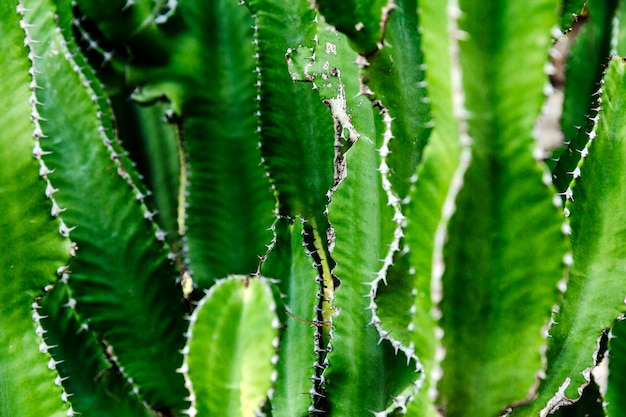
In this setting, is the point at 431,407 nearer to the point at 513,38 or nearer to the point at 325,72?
the point at 513,38

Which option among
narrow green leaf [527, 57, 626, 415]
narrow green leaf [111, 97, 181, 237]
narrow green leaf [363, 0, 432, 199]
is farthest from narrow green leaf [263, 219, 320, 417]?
narrow green leaf [111, 97, 181, 237]

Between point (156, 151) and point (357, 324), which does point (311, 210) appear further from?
point (156, 151)

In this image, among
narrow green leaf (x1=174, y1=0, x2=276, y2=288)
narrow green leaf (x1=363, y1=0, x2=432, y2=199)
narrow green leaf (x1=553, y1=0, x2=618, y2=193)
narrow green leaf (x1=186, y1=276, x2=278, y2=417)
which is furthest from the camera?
narrow green leaf (x1=553, y1=0, x2=618, y2=193)

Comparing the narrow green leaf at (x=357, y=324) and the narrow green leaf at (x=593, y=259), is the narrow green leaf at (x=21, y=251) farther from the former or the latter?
the narrow green leaf at (x=593, y=259)

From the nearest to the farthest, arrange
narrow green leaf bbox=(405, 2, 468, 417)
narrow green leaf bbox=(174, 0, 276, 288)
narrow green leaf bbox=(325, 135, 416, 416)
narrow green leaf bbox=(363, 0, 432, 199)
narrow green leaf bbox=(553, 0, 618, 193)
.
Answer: narrow green leaf bbox=(405, 2, 468, 417)
narrow green leaf bbox=(363, 0, 432, 199)
narrow green leaf bbox=(325, 135, 416, 416)
narrow green leaf bbox=(174, 0, 276, 288)
narrow green leaf bbox=(553, 0, 618, 193)

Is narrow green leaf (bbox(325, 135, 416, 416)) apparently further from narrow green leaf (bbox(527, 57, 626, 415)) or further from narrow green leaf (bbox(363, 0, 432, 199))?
narrow green leaf (bbox(527, 57, 626, 415))

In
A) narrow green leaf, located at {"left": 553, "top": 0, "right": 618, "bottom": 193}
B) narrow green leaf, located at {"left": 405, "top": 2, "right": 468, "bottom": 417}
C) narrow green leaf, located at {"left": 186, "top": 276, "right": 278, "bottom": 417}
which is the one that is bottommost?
narrow green leaf, located at {"left": 186, "top": 276, "right": 278, "bottom": 417}

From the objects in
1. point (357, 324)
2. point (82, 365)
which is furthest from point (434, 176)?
point (82, 365)
